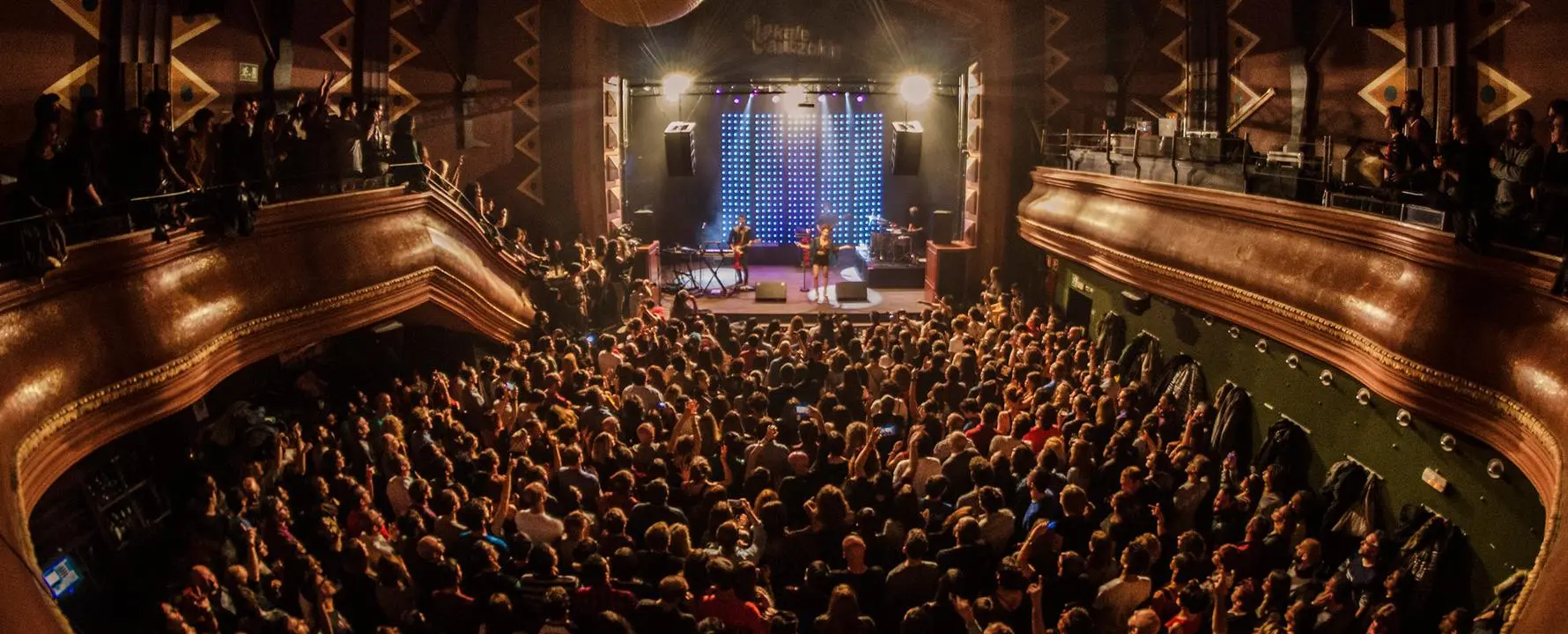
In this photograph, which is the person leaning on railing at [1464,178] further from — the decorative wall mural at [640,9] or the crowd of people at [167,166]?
the crowd of people at [167,166]

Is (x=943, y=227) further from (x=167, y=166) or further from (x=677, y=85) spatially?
(x=167, y=166)

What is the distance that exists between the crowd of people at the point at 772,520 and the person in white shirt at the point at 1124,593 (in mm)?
13

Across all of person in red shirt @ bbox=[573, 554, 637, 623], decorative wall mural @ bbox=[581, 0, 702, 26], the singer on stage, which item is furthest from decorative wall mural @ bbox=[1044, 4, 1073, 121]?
person in red shirt @ bbox=[573, 554, 637, 623]

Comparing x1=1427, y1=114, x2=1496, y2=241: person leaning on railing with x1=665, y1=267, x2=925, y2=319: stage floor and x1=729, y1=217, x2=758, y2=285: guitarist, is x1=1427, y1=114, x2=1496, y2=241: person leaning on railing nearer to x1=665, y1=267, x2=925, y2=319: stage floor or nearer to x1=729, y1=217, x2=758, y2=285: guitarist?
x1=665, y1=267, x2=925, y2=319: stage floor

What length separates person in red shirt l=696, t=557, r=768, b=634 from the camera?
538 cm

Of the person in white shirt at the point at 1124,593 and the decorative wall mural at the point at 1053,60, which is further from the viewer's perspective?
the decorative wall mural at the point at 1053,60

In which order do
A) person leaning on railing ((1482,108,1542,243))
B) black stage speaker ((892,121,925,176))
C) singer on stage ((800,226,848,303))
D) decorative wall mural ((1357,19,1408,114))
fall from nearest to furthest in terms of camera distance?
person leaning on railing ((1482,108,1542,243)) → decorative wall mural ((1357,19,1408,114)) → singer on stage ((800,226,848,303)) → black stage speaker ((892,121,925,176))

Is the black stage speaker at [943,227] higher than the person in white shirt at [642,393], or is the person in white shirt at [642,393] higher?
the black stage speaker at [943,227]

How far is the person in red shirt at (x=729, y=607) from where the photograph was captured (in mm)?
5379

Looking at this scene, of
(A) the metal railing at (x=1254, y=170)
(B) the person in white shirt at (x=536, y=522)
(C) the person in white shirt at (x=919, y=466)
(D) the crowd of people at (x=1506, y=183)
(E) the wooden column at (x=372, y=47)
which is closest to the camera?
(D) the crowd of people at (x=1506, y=183)

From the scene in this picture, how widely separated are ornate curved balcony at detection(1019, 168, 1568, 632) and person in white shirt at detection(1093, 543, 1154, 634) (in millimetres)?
1698

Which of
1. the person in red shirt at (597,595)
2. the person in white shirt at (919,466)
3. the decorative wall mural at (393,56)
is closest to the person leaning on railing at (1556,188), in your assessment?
the person in white shirt at (919,466)

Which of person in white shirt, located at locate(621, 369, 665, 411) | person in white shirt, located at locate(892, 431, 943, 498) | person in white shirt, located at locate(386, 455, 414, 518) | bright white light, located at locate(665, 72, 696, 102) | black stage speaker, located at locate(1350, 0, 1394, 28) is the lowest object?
person in white shirt, located at locate(386, 455, 414, 518)

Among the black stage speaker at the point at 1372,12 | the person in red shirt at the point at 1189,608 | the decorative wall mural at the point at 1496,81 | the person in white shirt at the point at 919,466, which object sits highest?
the black stage speaker at the point at 1372,12
